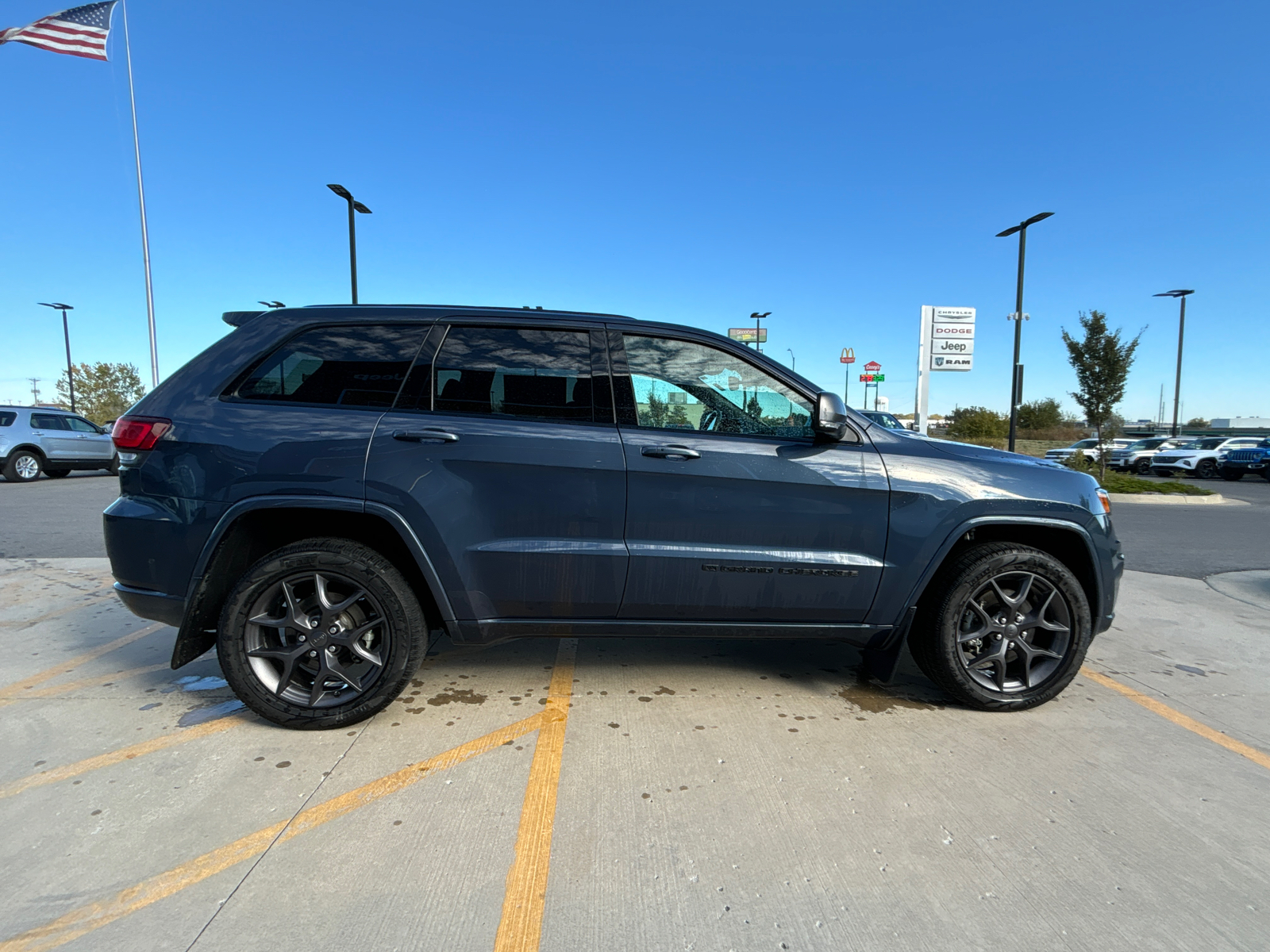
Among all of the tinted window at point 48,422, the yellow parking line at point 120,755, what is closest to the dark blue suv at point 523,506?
the yellow parking line at point 120,755

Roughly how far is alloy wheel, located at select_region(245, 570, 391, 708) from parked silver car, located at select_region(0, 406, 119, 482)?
49.7 feet

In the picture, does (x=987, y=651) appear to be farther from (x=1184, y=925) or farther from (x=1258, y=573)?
(x=1258, y=573)

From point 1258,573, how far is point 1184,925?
242 inches

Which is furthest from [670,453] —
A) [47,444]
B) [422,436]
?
[47,444]

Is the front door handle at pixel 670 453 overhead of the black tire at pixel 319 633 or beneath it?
overhead

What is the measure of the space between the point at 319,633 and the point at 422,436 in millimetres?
954

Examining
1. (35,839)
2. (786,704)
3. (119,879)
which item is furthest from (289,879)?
(786,704)

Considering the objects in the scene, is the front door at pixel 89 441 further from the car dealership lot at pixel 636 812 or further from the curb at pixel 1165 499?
the curb at pixel 1165 499

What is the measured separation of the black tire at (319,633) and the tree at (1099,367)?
18399 millimetres

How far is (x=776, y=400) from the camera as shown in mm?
2857

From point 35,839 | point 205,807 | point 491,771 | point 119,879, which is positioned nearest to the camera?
point 119,879

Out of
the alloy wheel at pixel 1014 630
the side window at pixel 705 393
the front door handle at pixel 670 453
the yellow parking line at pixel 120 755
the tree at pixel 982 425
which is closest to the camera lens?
the yellow parking line at pixel 120 755

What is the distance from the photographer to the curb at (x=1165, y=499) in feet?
40.3

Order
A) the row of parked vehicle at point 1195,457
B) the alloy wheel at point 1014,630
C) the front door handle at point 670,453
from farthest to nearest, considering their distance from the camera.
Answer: the row of parked vehicle at point 1195,457 → the alloy wheel at point 1014,630 → the front door handle at point 670,453
